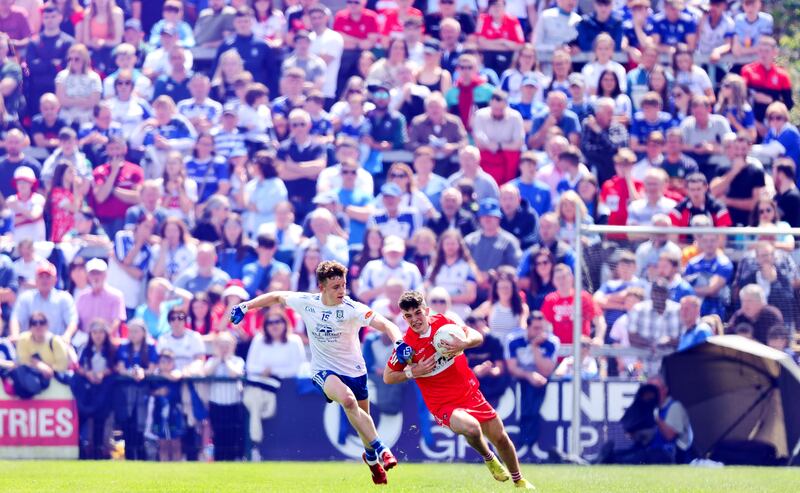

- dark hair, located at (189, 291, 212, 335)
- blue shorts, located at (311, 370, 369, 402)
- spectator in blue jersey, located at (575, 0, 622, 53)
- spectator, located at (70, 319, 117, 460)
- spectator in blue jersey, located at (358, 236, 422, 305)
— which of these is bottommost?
spectator, located at (70, 319, 117, 460)

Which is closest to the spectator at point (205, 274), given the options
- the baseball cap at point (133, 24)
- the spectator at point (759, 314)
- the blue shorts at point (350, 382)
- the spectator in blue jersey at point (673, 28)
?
the baseball cap at point (133, 24)

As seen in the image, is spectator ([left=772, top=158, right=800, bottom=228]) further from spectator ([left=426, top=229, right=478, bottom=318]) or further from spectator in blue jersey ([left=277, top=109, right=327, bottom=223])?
spectator in blue jersey ([left=277, top=109, right=327, bottom=223])

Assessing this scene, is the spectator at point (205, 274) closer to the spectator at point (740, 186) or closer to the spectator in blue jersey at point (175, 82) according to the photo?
the spectator in blue jersey at point (175, 82)

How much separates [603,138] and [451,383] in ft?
32.8

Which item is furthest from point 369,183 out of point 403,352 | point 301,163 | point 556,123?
point 403,352

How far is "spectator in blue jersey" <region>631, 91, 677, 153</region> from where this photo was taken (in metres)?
21.5

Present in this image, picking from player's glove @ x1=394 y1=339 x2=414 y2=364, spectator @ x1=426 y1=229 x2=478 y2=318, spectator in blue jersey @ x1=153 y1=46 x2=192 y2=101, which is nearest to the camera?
player's glove @ x1=394 y1=339 x2=414 y2=364

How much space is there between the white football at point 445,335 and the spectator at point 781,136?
11.1 m

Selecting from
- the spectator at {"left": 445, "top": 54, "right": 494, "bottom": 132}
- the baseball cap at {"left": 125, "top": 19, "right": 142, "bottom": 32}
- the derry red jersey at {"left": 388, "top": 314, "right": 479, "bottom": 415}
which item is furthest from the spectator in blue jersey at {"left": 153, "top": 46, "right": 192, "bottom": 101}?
the derry red jersey at {"left": 388, "top": 314, "right": 479, "bottom": 415}

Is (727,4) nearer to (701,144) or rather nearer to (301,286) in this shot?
(701,144)

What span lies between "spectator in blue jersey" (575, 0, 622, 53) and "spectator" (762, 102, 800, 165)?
8.63 feet

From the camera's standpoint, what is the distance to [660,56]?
23.2 meters

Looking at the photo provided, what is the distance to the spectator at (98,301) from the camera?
1973cm

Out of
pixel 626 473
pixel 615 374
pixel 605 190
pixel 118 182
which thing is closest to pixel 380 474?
pixel 626 473
